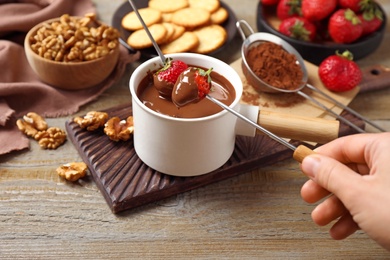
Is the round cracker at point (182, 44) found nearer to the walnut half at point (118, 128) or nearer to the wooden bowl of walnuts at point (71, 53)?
the wooden bowl of walnuts at point (71, 53)

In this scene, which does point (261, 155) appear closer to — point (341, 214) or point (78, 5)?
point (341, 214)

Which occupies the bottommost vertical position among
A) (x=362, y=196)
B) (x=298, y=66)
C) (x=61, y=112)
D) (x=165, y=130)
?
(x=61, y=112)

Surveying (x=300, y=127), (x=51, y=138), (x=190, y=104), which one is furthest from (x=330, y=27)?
(x=51, y=138)

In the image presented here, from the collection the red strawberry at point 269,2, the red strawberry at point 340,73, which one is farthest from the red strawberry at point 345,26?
the red strawberry at point 269,2

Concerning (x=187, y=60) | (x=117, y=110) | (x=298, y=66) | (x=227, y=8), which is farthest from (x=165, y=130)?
(x=227, y=8)

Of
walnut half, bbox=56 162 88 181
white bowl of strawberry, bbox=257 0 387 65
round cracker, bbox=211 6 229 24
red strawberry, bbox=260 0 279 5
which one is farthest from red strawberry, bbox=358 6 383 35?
walnut half, bbox=56 162 88 181

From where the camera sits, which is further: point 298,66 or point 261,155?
point 298,66

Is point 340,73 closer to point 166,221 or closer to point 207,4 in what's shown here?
point 207,4
